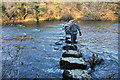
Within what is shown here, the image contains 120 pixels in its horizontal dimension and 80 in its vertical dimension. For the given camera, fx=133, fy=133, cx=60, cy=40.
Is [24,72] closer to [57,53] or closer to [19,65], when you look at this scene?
[19,65]

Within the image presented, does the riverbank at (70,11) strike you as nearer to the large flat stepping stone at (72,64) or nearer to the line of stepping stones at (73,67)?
the line of stepping stones at (73,67)

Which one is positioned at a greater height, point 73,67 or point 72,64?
point 72,64

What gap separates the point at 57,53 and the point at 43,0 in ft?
130

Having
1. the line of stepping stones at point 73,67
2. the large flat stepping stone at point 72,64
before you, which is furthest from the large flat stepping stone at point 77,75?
the large flat stepping stone at point 72,64

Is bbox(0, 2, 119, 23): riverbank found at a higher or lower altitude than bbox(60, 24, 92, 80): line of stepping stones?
higher

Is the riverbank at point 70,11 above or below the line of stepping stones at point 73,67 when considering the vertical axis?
above

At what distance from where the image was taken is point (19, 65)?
760 cm

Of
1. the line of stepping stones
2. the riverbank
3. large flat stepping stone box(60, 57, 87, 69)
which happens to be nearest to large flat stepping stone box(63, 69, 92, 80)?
the line of stepping stones

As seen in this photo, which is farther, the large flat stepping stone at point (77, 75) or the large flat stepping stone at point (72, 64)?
the large flat stepping stone at point (72, 64)

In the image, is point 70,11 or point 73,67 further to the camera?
point 70,11

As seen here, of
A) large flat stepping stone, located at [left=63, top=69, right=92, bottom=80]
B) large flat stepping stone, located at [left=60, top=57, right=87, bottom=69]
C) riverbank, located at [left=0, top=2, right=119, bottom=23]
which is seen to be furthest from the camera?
riverbank, located at [left=0, top=2, right=119, bottom=23]

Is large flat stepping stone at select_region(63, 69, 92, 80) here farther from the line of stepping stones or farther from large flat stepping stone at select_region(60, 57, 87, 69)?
large flat stepping stone at select_region(60, 57, 87, 69)

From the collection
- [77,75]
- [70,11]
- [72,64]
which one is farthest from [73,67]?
[70,11]

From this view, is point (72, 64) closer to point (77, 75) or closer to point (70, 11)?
point (77, 75)
